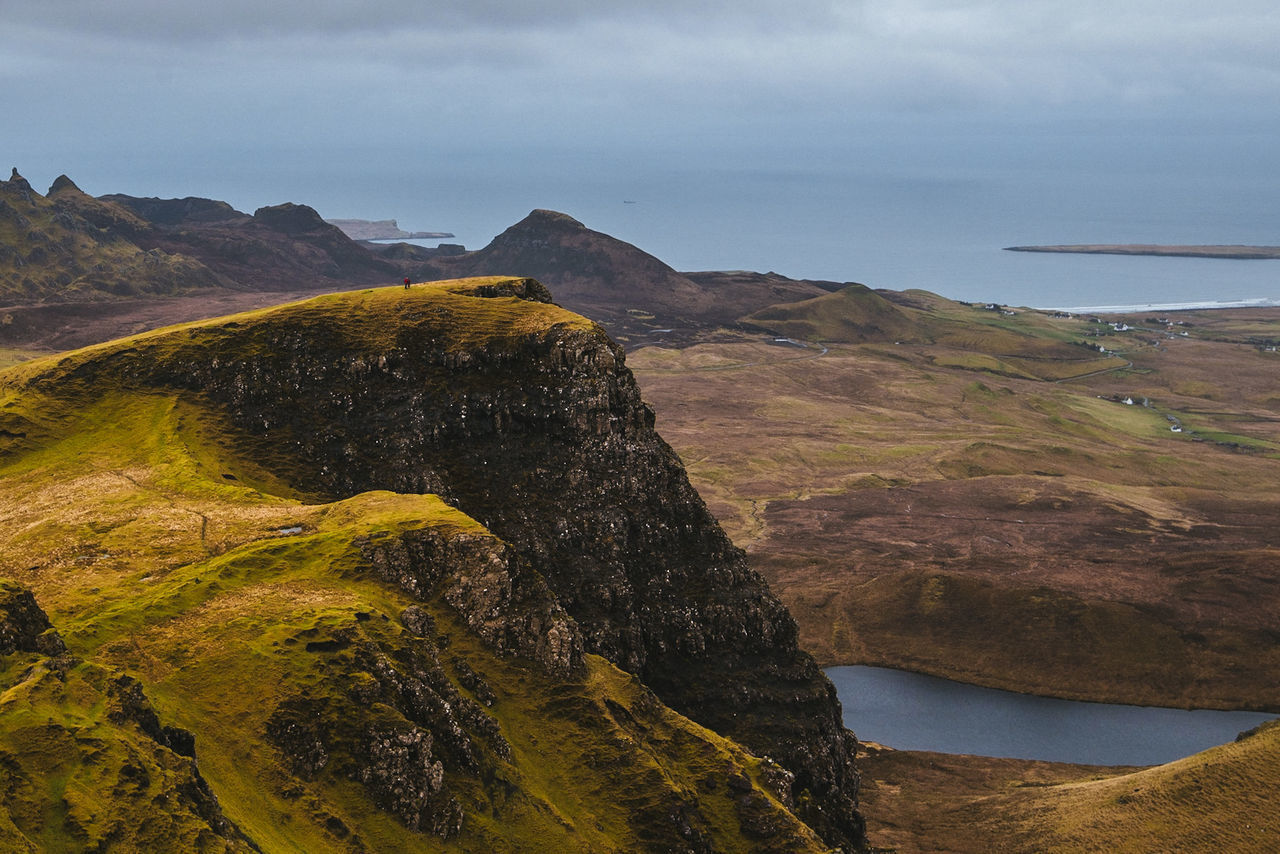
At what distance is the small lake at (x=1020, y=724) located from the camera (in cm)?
12025

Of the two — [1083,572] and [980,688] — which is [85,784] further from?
[1083,572]

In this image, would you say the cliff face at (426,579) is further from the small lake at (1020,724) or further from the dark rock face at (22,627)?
the small lake at (1020,724)

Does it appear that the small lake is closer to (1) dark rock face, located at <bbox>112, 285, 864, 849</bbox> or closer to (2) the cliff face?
(1) dark rock face, located at <bbox>112, 285, 864, 849</bbox>

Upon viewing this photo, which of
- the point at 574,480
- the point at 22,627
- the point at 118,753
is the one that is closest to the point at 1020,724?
the point at 574,480

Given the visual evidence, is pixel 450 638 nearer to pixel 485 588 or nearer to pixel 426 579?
pixel 485 588

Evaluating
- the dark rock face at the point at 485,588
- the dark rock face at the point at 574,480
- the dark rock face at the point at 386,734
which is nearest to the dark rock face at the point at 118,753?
the dark rock face at the point at 386,734

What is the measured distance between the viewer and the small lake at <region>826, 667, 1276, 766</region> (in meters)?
120

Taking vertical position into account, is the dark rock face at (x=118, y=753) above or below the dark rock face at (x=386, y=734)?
above

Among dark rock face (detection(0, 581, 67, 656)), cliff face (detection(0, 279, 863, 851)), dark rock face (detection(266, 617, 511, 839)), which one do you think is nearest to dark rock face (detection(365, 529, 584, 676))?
cliff face (detection(0, 279, 863, 851))

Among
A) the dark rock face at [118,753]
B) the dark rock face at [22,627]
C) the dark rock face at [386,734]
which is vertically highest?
the dark rock face at [22,627]

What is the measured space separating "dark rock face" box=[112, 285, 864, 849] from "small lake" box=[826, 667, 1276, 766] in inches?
1662

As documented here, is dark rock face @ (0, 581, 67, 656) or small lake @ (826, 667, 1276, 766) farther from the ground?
dark rock face @ (0, 581, 67, 656)

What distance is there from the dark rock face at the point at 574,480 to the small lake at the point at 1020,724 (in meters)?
42.2

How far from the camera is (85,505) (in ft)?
238
